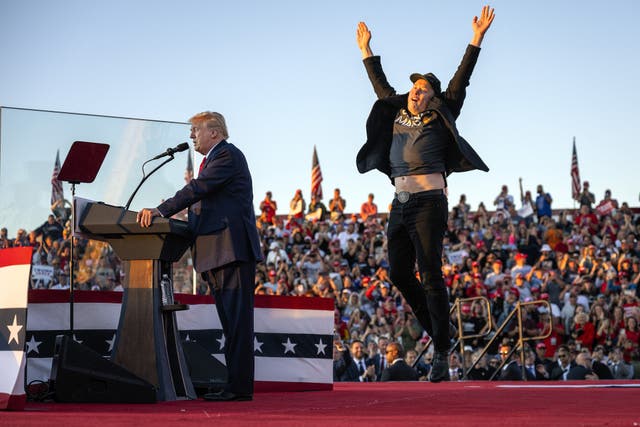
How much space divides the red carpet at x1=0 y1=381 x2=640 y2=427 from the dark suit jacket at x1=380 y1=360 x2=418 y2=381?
525 centimetres

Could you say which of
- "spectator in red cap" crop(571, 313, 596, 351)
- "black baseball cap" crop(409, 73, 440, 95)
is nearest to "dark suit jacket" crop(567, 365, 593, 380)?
"spectator in red cap" crop(571, 313, 596, 351)

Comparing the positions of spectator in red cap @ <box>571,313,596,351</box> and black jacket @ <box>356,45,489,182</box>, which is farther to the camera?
spectator in red cap @ <box>571,313,596,351</box>

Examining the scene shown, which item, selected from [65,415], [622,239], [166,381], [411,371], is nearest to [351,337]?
[411,371]

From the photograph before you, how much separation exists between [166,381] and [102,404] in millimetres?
428

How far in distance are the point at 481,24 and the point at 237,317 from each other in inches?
104

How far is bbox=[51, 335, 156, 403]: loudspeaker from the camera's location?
208 inches

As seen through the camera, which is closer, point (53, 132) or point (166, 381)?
point (166, 381)

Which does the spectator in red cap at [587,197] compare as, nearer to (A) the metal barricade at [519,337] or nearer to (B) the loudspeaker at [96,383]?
(A) the metal barricade at [519,337]

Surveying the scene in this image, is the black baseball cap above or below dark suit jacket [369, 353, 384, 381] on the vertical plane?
above

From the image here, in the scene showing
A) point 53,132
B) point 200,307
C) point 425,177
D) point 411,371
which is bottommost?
point 411,371

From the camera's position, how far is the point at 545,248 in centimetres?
2069

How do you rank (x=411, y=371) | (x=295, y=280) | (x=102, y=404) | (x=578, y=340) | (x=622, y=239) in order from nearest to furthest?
1. (x=102, y=404)
2. (x=411, y=371)
3. (x=578, y=340)
4. (x=295, y=280)
5. (x=622, y=239)

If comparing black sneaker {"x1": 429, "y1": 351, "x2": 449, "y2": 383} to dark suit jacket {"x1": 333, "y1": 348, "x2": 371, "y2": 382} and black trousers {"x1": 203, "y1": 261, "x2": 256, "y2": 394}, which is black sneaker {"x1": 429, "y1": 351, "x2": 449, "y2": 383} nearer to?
black trousers {"x1": 203, "y1": 261, "x2": 256, "y2": 394}

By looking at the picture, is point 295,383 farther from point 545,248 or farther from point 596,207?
point 596,207
